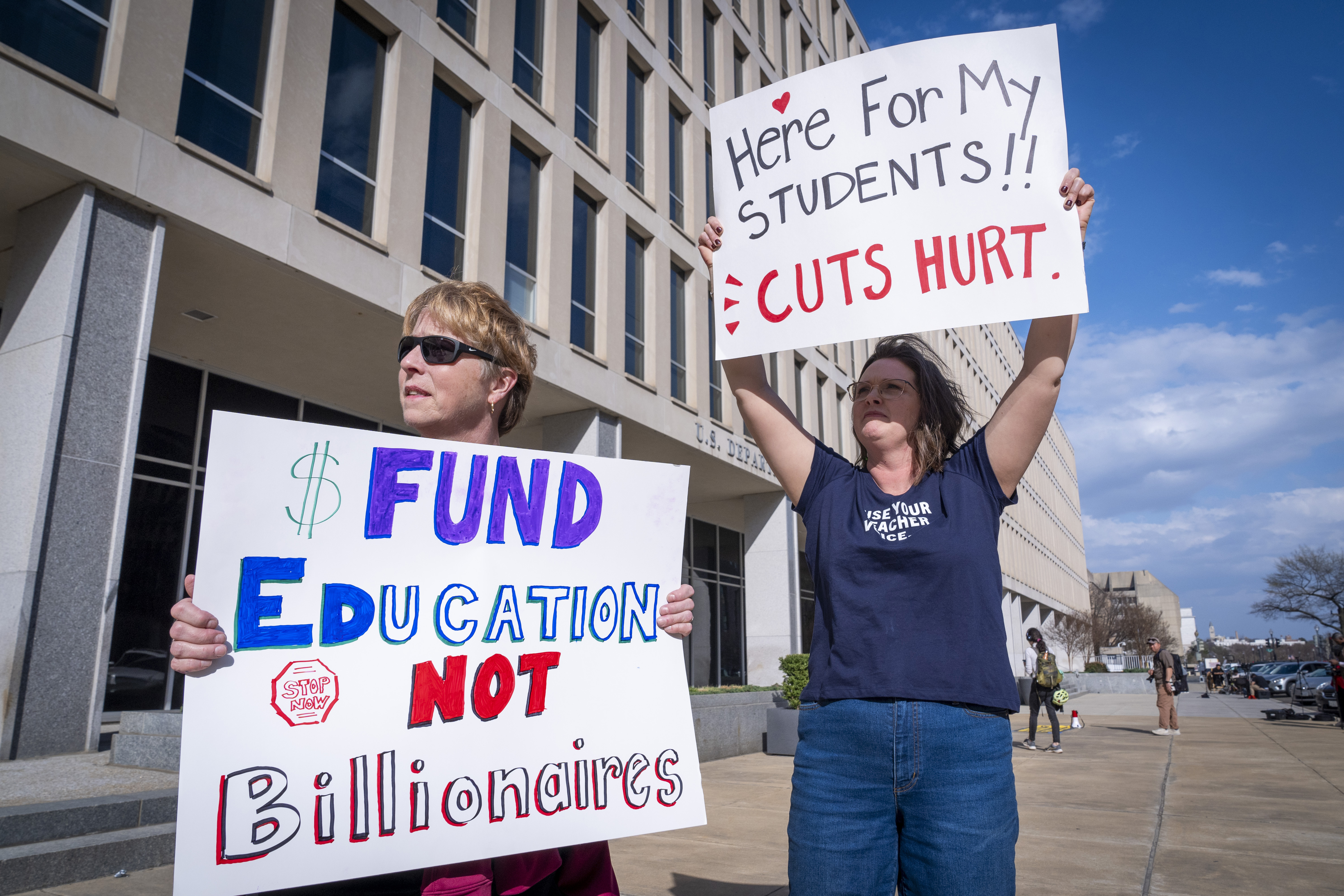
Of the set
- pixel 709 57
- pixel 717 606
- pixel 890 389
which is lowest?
pixel 890 389

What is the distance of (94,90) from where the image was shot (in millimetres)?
7906

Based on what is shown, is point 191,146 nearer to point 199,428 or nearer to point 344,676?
point 199,428

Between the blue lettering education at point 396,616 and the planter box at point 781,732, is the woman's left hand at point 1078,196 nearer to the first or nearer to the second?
the blue lettering education at point 396,616

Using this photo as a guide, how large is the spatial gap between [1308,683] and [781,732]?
2213cm

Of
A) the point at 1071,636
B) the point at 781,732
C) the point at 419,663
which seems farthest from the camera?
the point at 1071,636

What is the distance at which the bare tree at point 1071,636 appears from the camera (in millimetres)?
54281

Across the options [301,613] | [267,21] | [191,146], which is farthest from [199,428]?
[301,613]

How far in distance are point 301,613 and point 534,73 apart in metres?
14.2

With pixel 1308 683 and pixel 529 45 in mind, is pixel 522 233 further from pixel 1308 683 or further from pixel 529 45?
pixel 1308 683

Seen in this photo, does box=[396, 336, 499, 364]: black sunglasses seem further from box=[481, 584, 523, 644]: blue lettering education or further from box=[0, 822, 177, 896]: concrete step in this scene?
box=[0, 822, 177, 896]: concrete step

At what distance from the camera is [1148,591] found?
451 feet

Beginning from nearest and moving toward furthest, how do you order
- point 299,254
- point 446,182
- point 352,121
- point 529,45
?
point 299,254 < point 352,121 < point 446,182 < point 529,45

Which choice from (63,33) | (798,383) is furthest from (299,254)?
(798,383)

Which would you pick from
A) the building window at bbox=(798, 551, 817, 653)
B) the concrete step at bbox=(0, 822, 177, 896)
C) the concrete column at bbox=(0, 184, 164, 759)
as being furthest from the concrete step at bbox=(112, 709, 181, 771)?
the building window at bbox=(798, 551, 817, 653)
